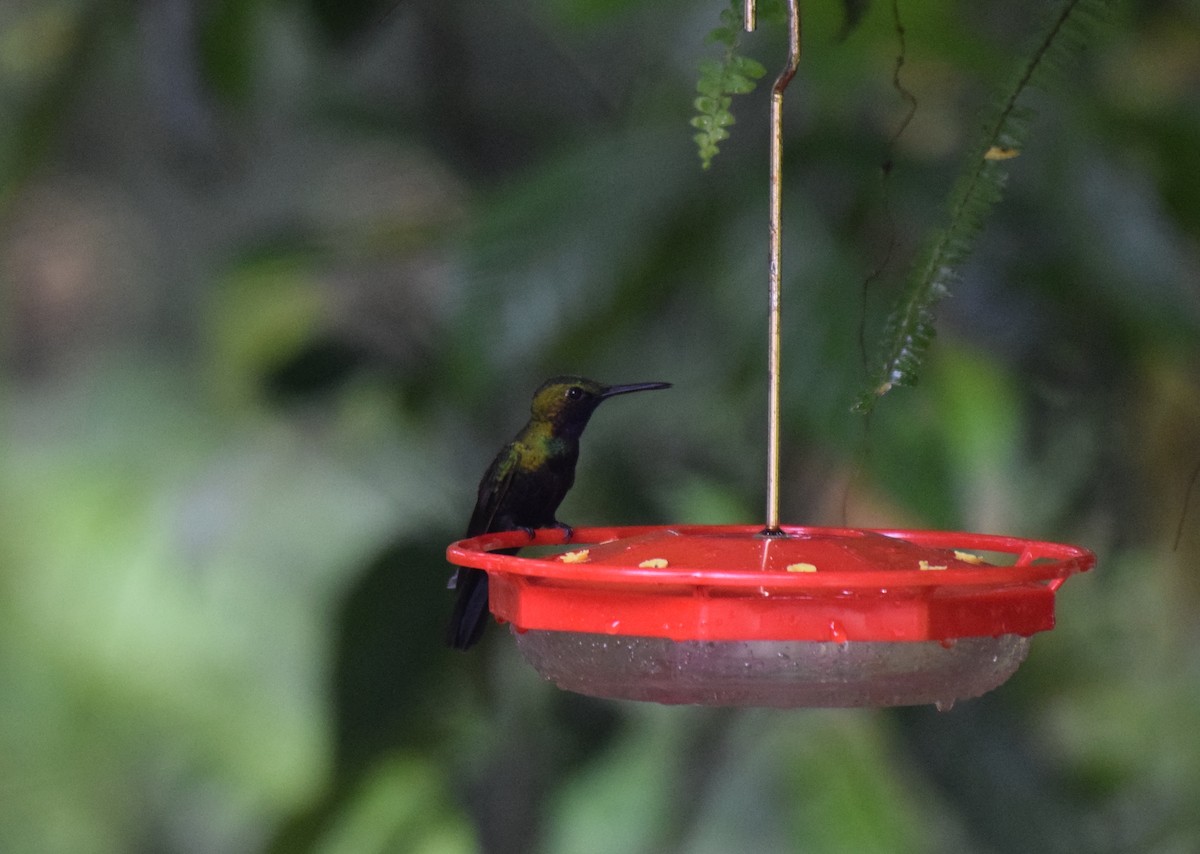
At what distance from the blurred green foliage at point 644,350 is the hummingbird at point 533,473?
0.26 ft

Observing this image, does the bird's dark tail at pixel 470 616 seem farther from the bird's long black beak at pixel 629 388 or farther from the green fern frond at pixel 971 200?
the green fern frond at pixel 971 200

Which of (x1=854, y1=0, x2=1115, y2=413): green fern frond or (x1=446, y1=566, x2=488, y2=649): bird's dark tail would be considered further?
(x1=446, y1=566, x2=488, y2=649): bird's dark tail

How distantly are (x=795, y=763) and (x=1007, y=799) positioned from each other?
106 cm

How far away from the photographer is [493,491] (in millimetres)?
1788

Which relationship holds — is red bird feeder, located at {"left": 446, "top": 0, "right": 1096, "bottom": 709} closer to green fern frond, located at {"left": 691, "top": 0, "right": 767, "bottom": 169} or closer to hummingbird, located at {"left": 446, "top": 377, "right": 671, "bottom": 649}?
green fern frond, located at {"left": 691, "top": 0, "right": 767, "bottom": 169}

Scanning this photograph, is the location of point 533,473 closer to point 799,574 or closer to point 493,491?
point 493,491

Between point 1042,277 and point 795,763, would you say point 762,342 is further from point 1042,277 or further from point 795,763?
point 795,763

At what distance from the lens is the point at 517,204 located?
1.88 metres

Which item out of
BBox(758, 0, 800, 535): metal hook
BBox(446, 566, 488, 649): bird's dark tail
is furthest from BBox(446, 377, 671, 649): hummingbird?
BBox(758, 0, 800, 535): metal hook

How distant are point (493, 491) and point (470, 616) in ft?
0.51

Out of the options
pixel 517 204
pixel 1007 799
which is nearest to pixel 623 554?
pixel 517 204

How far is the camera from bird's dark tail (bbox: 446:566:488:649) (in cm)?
175

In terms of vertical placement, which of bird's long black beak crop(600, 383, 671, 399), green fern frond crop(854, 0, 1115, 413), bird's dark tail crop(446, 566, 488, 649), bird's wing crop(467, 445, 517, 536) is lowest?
bird's dark tail crop(446, 566, 488, 649)

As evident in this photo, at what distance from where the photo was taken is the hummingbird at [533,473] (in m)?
1.76
